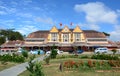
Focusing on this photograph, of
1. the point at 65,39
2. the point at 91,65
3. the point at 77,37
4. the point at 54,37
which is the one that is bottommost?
the point at 91,65

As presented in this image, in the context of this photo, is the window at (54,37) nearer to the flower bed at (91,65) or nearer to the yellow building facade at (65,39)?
the yellow building facade at (65,39)

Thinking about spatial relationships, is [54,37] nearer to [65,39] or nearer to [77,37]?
[65,39]

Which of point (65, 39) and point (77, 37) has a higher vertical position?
point (77, 37)

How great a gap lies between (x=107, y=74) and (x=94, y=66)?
6.81 ft

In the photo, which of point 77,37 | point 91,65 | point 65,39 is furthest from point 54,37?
point 91,65

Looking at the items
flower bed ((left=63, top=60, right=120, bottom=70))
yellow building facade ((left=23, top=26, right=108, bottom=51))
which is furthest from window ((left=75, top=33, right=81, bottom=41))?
flower bed ((left=63, top=60, right=120, bottom=70))

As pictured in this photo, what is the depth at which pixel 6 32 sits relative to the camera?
106m

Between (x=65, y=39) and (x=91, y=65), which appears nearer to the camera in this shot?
(x=91, y=65)

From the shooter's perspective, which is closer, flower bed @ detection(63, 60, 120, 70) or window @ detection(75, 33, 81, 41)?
flower bed @ detection(63, 60, 120, 70)

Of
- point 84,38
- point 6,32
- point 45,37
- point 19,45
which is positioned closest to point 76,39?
point 84,38

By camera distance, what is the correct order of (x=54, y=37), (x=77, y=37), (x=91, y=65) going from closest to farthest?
(x=91, y=65)
(x=77, y=37)
(x=54, y=37)

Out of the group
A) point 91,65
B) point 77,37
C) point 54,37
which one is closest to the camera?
point 91,65

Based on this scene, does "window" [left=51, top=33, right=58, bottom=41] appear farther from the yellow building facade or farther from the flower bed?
the flower bed

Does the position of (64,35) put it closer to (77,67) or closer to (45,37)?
(45,37)
